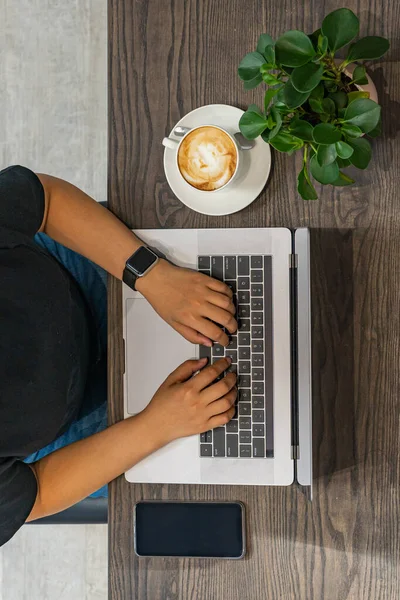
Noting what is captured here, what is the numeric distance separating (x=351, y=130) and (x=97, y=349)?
61cm

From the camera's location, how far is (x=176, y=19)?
0.87 metres

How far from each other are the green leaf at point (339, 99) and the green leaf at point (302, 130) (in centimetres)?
5

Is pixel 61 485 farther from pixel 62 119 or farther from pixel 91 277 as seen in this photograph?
pixel 62 119

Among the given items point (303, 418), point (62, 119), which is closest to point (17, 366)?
point (303, 418)

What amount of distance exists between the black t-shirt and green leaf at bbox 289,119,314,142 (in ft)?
1.30

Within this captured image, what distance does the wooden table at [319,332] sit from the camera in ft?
2.74

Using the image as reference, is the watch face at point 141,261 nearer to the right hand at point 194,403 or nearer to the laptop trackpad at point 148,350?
the laptop trackpad at point 148,350

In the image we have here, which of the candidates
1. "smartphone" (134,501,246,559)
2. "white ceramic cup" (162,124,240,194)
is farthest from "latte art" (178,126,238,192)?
"smartphone" (134,501,246,559)

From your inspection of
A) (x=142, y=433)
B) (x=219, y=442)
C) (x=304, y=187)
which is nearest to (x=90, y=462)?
(x=142, y=433)

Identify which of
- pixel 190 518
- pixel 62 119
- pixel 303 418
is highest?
pixel 62 119

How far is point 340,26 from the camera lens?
0.64 metres

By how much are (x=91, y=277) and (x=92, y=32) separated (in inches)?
34.3

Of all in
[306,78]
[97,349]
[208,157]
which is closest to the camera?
[306,78]

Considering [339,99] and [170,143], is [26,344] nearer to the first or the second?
[170,143]
